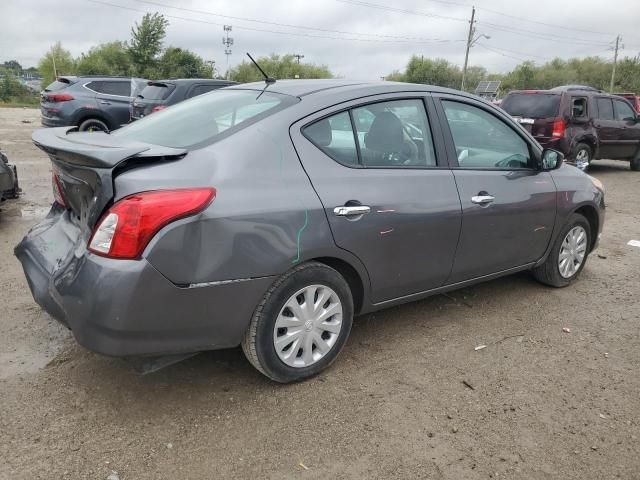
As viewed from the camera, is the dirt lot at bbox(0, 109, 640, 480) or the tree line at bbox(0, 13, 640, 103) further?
the tree line at bbox(0, 13, 640, 103)

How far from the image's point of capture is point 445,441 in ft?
8.36

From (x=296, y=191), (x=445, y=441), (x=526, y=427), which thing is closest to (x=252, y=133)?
(x=296, y=191)

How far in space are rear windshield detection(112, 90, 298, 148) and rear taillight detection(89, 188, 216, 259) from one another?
44cm

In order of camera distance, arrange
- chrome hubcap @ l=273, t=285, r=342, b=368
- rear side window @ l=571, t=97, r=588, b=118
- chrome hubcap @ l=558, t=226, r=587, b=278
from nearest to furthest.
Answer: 1. chrome hubcap @ l=273, t=285, r=342, b=368
2. chrome hubcap @ l=558, t=226, r=587, b=278
3. rear side window @ l=571, t=97, r=588, b=118

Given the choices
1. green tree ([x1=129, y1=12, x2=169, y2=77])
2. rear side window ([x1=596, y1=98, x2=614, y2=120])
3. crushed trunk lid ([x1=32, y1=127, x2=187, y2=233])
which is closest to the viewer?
crushed trunk lid ([x1=32, y1=127, x2=187, y2=233])

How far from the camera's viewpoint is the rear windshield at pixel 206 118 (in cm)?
288

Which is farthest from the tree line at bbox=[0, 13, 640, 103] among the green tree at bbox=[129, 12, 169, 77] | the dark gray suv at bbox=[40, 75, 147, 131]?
the dark gray suv at bbox=[40, 75, 147, 131]

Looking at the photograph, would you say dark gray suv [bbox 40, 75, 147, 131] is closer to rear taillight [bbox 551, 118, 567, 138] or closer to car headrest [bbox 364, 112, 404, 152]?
rear taillight [bbox 551, 118, 567, 138]

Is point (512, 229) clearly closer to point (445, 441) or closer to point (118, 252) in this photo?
point (445, 441)

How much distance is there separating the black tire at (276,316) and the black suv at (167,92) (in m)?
8.12

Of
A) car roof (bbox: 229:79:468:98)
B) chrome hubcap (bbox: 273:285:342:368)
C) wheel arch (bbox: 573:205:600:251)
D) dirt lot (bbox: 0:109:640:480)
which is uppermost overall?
car roof (bbox: 229:79:468:98)

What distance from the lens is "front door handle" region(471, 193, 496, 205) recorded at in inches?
139

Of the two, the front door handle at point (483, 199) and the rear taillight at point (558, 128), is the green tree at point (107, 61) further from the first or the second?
the front door handle at point (483, 199)

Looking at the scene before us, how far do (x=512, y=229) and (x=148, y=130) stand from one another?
2501mm
